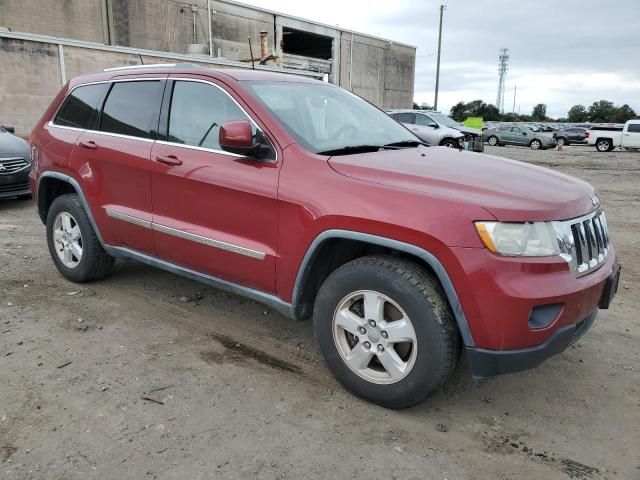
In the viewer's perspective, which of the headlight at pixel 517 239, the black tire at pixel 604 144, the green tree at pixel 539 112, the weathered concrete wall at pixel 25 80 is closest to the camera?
the headlight at pixel 517 239

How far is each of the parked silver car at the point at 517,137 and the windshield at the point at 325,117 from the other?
99.4ft

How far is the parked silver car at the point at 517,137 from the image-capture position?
103ft

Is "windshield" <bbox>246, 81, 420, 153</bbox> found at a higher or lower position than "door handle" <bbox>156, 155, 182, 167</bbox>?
higher

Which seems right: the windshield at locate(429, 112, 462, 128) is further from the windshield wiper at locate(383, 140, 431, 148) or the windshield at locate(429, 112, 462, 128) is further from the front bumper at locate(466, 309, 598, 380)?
the front bumper at locate(466, 309, 598, 380)

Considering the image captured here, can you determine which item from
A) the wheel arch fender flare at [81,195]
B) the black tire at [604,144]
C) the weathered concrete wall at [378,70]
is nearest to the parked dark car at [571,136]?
the black tire at [604,144]

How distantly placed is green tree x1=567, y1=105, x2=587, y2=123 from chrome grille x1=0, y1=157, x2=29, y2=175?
7244 cm

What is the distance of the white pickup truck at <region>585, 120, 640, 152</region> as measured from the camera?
27266 millimetres

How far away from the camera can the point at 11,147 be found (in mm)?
8242

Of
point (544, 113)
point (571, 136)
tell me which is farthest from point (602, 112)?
point (571, 136)

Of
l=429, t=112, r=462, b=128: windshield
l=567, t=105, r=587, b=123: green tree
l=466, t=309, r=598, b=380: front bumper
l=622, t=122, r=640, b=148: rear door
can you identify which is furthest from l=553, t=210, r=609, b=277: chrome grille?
l=567, t=105, r=587, b=123: green tree

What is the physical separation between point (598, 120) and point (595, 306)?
221 ft

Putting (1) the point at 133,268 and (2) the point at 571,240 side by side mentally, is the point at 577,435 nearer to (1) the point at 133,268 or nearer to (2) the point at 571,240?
(2) the point at 571,240

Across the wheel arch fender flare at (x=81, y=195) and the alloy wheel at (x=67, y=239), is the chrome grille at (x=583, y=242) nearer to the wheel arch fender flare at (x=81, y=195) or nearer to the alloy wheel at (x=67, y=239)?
the wheel arch fender flare at (x=81, y=195)

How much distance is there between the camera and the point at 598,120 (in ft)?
201
